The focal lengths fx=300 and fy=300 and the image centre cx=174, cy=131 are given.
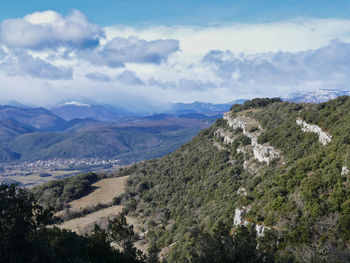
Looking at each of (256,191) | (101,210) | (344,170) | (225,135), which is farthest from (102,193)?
(344,170)

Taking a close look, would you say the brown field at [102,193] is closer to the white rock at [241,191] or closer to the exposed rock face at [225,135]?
the exposed rock face at [225,135]

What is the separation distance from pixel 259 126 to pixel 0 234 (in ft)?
170

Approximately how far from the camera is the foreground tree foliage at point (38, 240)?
15.7 meters

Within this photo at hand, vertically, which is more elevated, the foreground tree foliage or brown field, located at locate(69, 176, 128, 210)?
the foreground tree foliage

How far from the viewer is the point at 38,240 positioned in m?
17.5

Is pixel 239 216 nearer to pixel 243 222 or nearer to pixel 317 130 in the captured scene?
pixel 243 222

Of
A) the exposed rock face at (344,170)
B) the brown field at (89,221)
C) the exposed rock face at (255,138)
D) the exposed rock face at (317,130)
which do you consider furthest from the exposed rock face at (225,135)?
the exposed rock face at (344,170)

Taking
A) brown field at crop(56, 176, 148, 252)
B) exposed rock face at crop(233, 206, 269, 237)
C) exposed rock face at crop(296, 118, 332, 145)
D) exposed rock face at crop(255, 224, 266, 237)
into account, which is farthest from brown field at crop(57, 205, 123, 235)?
exposed rock face at crop(296, 118, 332, 145)

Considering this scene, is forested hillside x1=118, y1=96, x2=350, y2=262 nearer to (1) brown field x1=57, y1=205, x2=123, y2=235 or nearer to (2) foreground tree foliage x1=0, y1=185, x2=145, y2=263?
(1) brown field x1=57, y1=205, x2=123, y2=235

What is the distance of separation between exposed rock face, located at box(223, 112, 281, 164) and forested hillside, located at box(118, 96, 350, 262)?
0.16 metres

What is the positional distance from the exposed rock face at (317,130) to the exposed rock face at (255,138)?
599 cm

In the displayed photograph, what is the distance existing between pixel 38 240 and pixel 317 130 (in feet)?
125

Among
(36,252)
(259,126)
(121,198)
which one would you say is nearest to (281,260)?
(36,252)

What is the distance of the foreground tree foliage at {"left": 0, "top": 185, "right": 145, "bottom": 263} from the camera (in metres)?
15.7
